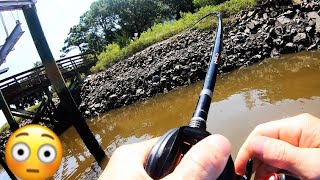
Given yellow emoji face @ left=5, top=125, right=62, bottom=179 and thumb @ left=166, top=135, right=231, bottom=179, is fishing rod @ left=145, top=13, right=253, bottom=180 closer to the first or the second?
thumb @ left=166, top=135, right=231, bottom=179

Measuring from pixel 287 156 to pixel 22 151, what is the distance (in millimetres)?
1504

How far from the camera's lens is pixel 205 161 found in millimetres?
649

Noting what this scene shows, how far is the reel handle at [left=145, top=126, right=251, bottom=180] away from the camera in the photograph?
68 centimetres

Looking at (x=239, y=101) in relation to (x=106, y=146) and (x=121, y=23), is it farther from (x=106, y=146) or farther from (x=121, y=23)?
(x=121, y=23)

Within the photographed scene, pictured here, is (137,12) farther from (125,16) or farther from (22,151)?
(22,151)

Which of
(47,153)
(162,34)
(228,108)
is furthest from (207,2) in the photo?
(47,153)

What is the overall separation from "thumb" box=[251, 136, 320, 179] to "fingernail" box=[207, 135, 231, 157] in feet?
0.52

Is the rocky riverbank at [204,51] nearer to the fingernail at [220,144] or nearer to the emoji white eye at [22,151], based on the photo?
the emoji white eye at [22,151]

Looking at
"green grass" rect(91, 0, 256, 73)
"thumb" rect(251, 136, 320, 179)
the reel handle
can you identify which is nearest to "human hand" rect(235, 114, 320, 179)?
"thumb" rect(251, 136, 320, 179)

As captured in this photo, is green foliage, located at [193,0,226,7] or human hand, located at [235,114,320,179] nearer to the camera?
human hand, located at [235,114,320,179]

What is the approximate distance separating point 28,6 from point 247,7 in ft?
39.7

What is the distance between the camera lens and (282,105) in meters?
8.29

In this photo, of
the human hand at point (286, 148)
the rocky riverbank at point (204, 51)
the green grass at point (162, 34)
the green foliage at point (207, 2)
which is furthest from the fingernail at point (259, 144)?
the green foliage at point (207, 2)

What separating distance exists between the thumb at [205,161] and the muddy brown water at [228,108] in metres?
6.18
